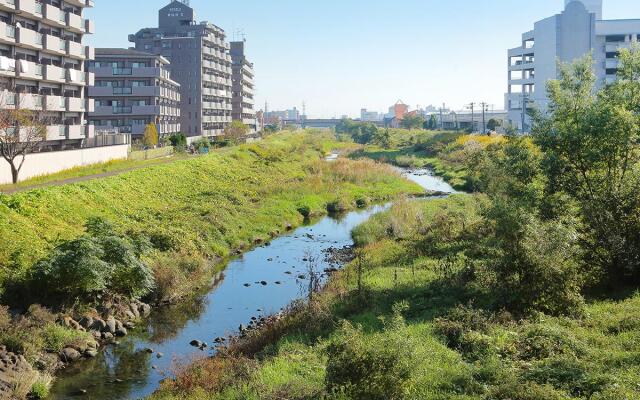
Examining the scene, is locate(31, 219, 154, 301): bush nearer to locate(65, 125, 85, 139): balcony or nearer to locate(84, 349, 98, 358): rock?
locate(84, 349, 98, 358): rock

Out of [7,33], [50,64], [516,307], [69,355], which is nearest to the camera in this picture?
[516,307]

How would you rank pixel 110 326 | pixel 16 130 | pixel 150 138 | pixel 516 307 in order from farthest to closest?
pixel 150 138
pixel 16 130
pixel 110 326
pixel 516 307

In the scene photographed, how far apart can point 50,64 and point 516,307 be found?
45.5 meters

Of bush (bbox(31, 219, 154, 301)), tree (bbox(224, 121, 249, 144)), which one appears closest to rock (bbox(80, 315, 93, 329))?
bush (bbox(31, 219, 154, 301))

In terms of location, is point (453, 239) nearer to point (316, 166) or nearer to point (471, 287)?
point (471, 287)

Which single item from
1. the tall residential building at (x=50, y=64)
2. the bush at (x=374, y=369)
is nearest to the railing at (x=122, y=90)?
the tall residential building at (x=50, y=64)

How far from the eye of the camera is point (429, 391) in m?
13.1

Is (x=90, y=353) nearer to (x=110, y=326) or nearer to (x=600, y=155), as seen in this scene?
(x=110, y=326)

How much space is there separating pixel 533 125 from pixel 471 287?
6.64 meters

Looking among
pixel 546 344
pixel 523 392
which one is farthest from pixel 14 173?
pixel 523 392

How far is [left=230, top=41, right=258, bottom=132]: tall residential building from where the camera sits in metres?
138

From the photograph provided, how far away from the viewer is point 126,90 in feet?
258

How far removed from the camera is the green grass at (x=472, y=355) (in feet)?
41.4

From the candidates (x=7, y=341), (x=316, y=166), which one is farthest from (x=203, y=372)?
(x=316, y=166)
